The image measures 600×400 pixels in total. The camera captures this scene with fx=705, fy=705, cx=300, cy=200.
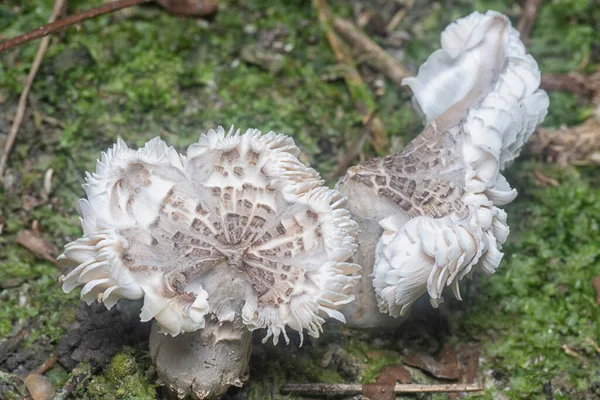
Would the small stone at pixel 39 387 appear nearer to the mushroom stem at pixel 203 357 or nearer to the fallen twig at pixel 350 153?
the mushroom stem at pixel 203 357

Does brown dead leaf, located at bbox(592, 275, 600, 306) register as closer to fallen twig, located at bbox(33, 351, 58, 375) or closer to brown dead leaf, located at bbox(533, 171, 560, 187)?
brown dead leaf, located at bbox(533, 171, 560, 187)

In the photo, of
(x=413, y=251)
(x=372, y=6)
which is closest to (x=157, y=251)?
(x=413, y=251)

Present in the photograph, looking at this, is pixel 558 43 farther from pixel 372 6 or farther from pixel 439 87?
pixel 439 87

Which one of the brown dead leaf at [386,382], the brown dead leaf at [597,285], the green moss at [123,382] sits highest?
the green moss at [123,382]

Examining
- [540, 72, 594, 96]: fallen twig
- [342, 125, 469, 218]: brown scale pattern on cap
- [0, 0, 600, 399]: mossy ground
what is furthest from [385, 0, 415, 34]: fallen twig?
[342, 125, 469, 218]: brown scale pattern on cap

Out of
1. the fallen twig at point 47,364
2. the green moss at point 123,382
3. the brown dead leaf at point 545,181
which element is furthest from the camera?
the brown dead leaf at point 545,181

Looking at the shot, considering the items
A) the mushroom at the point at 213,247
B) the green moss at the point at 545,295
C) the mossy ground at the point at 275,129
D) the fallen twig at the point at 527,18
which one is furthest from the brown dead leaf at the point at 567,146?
the mushroom at the point at 213,247
